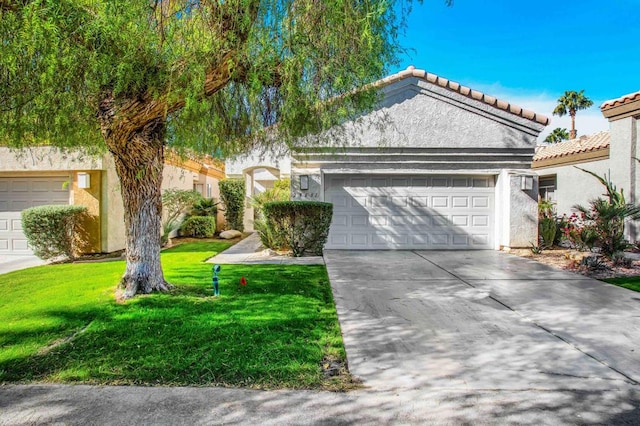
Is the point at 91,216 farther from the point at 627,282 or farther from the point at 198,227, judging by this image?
the point at 627,282

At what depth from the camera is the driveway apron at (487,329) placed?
372 cm

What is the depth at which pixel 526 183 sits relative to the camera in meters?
12.2

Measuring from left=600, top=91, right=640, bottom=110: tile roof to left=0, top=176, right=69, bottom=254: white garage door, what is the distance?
16749 millimetres

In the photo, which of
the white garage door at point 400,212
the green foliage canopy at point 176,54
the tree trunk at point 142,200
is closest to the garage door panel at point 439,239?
the white garage door at point 400,212

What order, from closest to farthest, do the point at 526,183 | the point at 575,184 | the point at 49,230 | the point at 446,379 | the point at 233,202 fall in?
the point at 446,379 < the point at 49,230 < the point at 526,183 < the point at 575,184 < the point at 233,202

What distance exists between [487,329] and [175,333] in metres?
3.75

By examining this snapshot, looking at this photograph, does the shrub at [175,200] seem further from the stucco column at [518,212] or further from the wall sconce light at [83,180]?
the stucco column at [518,212]

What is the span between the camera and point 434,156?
12.3 meters

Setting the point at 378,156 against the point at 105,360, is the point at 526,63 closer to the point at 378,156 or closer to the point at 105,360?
the point at 378,156

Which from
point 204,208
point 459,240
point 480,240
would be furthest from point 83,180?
point 480,240

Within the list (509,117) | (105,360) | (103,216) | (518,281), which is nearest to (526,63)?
(509,117)

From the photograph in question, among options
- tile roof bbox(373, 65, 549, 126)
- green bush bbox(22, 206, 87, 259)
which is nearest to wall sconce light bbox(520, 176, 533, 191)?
tile roof bbox(373, 65, 549, 126)

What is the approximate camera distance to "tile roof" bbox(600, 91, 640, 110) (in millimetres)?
11859

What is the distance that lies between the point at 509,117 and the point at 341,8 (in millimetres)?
9402
